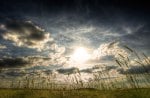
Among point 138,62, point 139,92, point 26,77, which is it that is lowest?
point 139,92

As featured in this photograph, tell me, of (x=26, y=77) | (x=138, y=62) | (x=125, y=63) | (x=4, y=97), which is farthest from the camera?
(x=26, y=77)

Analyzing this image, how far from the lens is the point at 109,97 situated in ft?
99.3

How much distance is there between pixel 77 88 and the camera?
38344 mm

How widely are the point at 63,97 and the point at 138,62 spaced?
40.7 feet

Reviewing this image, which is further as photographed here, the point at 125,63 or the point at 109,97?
the point at 109,97

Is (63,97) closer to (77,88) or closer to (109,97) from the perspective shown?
(109,97)

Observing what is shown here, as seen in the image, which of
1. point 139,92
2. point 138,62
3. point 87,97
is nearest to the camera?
point 138,62

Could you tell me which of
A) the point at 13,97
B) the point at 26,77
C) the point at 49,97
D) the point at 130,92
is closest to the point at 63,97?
the point at 49,97

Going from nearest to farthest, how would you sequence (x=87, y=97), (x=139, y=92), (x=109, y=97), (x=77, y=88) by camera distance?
(x=139, y=92) → (x=87, y=97) → (x=109, y=97) → (x=77, y=88)

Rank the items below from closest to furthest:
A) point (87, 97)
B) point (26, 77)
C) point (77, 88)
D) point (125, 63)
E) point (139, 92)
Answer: point (125, 63), point (139, 92), point (87, 97), point (77, 88), point (26, 77)

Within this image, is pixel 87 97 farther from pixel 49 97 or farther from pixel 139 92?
pixel 139 92

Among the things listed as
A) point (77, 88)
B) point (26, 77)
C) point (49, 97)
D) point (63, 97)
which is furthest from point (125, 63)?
point (26, 77)

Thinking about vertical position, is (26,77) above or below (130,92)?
above

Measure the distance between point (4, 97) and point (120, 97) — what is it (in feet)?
40.7
